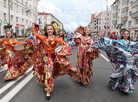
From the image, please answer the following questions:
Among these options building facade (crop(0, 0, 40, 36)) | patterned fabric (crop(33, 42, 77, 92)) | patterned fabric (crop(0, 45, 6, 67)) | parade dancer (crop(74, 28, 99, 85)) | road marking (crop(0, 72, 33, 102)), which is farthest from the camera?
building facade (crop(0, 0, 40, 36))

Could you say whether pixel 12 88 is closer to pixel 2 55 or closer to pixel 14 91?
pixel 14 91

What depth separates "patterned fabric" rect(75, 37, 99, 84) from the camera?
418cm

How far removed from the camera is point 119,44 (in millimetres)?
3865

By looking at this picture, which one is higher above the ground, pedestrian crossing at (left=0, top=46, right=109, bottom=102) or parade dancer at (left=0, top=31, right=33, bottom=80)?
parade dancer at (left=0, top=31, right=33, bottom=80)

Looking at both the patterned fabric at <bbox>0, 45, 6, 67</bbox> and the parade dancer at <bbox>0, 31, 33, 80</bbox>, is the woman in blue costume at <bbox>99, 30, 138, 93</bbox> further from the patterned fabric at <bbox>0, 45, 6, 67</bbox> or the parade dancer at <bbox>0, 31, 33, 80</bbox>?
the patterned fabric at <bbox>0, 45, 6, 67</bbox>

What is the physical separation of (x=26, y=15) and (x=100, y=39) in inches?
1751

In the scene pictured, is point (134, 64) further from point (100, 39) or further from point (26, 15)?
point (26, 15)

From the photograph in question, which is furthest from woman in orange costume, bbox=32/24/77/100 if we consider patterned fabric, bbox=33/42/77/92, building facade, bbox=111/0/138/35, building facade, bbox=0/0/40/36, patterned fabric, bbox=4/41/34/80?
building facade, bbox=111/0/138/35

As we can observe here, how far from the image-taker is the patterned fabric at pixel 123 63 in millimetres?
3562

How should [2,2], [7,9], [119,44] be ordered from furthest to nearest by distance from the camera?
1. [7,9]
2. [2,2]
3. [119,44]

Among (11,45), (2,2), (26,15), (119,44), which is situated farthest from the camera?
(26,15)

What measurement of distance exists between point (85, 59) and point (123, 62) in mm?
1044

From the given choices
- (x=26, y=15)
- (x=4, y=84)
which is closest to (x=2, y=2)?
(x=26, y=15)

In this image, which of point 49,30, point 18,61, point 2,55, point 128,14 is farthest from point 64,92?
point 128,14
